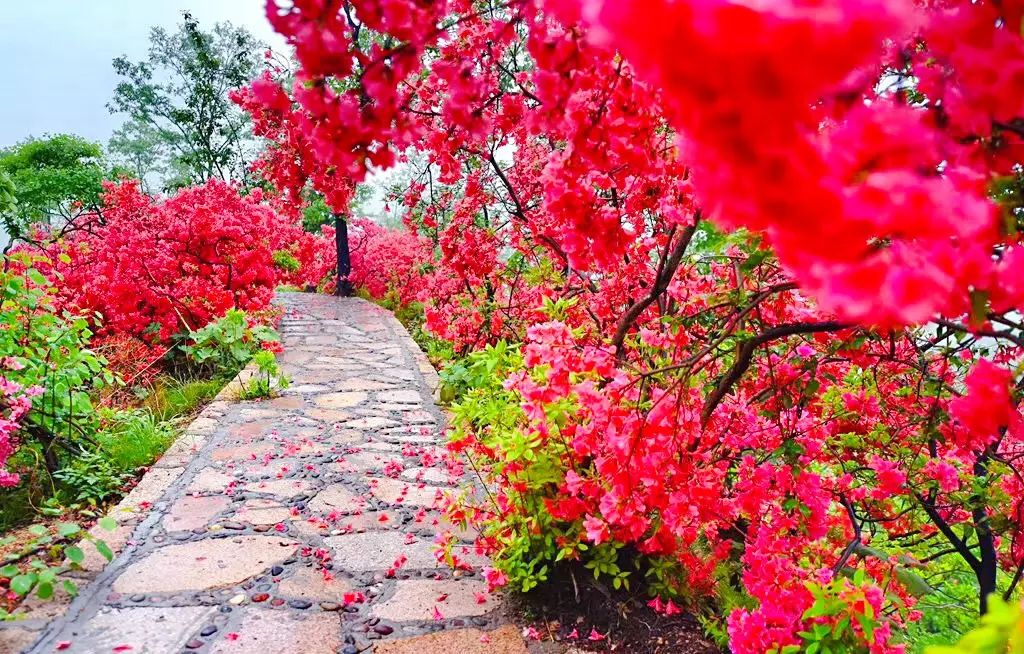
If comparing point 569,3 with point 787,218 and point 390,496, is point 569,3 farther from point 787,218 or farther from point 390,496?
point 390,496

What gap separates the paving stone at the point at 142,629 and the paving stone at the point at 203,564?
0.50ft

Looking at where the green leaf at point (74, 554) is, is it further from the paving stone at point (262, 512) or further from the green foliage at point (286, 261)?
the green foliage at point (286, 261)

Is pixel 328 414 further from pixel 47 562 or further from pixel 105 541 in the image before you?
pixel 47 562

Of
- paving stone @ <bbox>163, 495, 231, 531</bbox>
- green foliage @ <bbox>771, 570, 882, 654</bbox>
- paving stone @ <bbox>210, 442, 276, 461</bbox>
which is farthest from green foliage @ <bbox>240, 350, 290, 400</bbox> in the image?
green foliage @ <bbox>771, 570, 882, 654</bbox>

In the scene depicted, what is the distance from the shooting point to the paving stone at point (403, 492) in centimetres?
334

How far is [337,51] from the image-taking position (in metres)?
0.99

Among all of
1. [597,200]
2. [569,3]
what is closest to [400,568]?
[597,200]

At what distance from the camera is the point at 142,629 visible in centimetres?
216

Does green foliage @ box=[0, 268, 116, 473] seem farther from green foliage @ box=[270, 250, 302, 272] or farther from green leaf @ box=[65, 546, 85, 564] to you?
green foliage @ box=[270, 250, 302, 272]

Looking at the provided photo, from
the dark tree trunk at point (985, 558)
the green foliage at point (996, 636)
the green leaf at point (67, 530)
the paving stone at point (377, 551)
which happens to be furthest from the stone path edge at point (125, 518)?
the dark tree trunk at point (985, 558)

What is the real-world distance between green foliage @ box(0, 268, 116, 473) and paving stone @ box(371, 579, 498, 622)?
208cm

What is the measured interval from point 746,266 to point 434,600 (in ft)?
5.63

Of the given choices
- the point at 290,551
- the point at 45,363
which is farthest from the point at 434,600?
the point at 45,363

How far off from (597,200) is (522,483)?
1028mm
